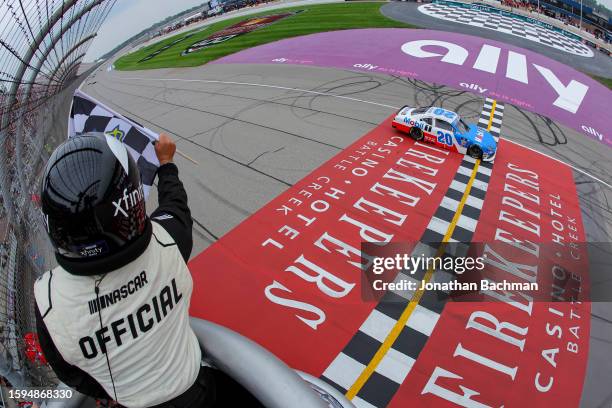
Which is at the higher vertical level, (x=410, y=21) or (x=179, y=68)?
(x=410, y=21)

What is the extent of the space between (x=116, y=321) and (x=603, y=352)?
770cm

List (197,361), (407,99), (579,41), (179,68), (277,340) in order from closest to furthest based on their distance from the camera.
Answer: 1. (197,361)
2. (277,340)
3. (407,99)
4. (179,68)
5. (579,41)

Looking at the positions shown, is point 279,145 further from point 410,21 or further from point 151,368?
point 410,21

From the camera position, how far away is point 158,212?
2.16 m

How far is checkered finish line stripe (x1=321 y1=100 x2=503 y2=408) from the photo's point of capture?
5250 mm

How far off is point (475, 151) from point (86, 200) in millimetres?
11568

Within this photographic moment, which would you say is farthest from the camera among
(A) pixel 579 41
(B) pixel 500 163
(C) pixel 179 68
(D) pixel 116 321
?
(A) pixel 579 41

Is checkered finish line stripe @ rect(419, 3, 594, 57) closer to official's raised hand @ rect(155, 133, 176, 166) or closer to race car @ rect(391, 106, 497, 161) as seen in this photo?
race car @ rect(391, 106, 497, 161)

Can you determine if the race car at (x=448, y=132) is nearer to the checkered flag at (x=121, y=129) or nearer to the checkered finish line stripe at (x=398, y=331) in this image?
the checkered finish line stripe at (x=398, y=331)

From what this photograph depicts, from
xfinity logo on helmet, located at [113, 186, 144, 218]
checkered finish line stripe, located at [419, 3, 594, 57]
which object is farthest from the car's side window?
checkered finish line stripe, located at [419, 3, 594, 57]

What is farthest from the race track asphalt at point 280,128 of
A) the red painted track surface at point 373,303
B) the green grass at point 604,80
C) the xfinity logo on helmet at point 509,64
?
the green grass at point 604,80

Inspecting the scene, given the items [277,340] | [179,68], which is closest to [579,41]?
[179,68]

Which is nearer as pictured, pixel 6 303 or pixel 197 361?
pixel 197 361

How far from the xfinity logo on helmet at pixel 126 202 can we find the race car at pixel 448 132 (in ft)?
36.9
